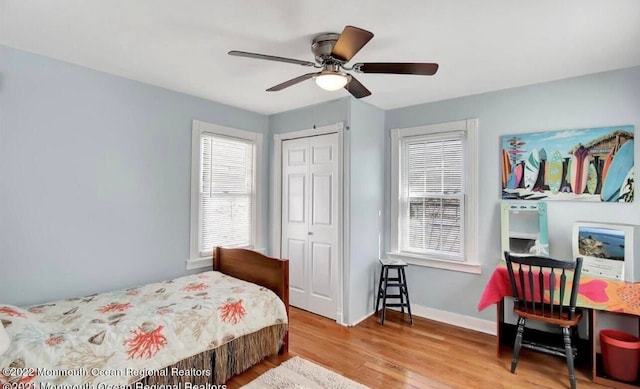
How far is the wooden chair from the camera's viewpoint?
229 centimetres

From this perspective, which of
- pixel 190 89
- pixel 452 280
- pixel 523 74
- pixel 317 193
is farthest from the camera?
pixel 317 193

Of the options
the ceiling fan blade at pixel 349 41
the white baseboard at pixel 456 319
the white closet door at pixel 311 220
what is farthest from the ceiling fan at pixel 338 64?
the white baseboard at pixel 456 319

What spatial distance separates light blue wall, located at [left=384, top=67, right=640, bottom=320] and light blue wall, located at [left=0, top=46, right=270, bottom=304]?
2492 millimetres

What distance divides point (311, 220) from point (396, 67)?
219cm

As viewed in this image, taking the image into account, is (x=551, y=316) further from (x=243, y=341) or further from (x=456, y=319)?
(x=243, y=341)

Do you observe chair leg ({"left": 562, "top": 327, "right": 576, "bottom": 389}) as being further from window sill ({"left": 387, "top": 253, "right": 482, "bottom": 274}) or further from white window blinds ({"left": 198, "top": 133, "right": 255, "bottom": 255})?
white window blinds ({"left": 198, "top": 133, "right": 255, "bottom": 255})

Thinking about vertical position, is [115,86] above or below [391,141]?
above

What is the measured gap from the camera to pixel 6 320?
179cm

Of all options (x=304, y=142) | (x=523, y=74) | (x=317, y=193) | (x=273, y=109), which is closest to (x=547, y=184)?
(x=523, y=74)

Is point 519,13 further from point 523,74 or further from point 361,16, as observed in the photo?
point 523,74

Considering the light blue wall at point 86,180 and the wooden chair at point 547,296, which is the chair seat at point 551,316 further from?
the light blue wall at point 86,180

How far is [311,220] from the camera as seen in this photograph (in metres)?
3.75

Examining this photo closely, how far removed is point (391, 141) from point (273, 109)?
1496 mm

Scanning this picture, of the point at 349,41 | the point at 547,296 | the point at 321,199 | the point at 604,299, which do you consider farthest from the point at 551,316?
the point at 349,41
